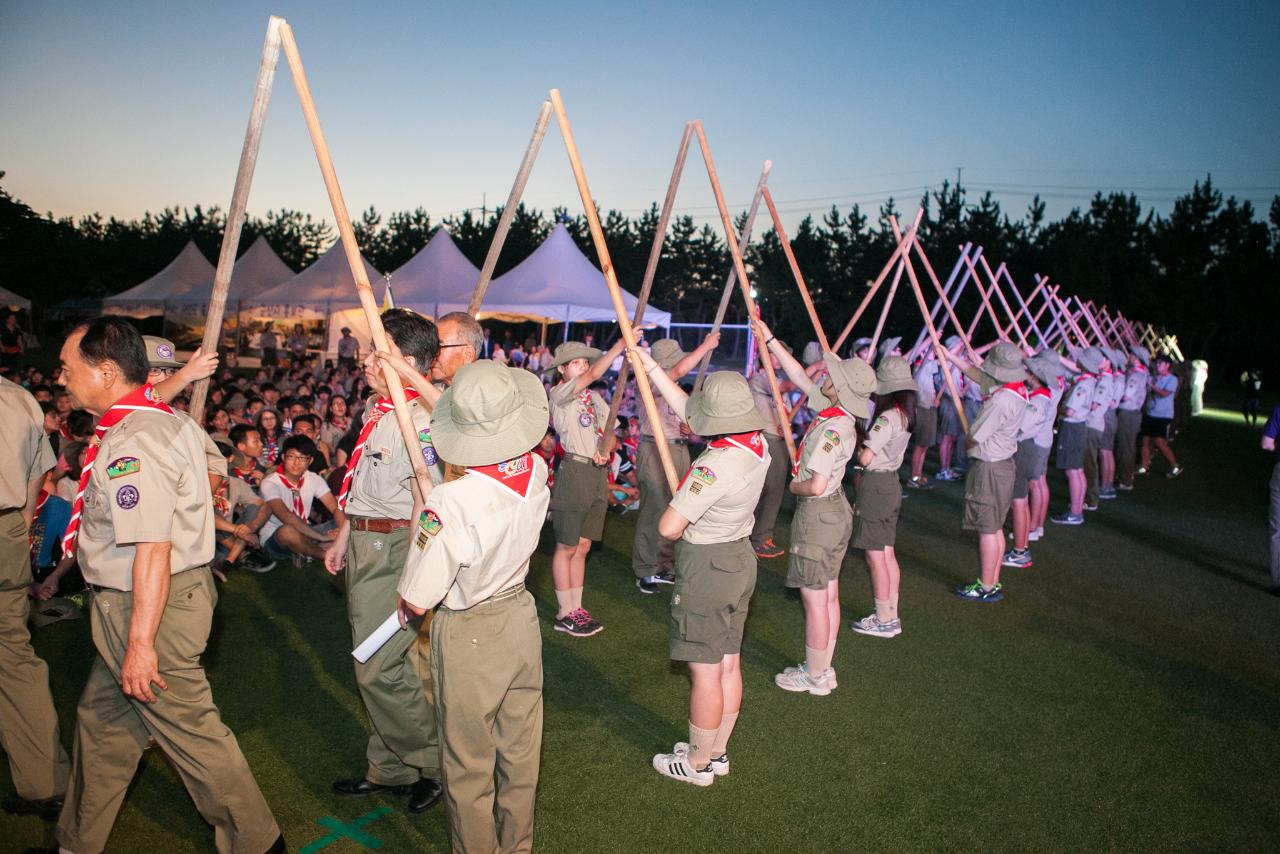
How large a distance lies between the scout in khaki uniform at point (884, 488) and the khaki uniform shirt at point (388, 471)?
361 centimetres

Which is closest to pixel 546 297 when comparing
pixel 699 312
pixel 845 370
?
pixel 845 370

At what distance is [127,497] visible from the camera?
3043mm

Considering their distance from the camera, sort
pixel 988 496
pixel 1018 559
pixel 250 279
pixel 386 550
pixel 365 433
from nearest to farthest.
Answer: pixel 386 550 < pixel 365 433 < pixel 988 496 < pixel 1018 559 < pixel 250 279

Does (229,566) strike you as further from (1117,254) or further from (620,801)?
(1117,254)

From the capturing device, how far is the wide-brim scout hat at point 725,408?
13.7ft

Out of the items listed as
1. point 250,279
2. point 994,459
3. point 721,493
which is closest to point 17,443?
point 721,493

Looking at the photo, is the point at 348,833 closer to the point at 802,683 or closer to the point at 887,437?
the point at 802,683

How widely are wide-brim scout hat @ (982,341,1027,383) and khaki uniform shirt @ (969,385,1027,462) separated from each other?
0.14 m

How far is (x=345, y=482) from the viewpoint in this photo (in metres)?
4.23

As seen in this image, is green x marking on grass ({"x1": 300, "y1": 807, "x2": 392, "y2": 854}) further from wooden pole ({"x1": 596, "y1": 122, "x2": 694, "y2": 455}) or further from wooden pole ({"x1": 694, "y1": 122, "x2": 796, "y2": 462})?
wooden pole ({"x1": 694, "y1": 122, "x2": 796, "y2": 462})

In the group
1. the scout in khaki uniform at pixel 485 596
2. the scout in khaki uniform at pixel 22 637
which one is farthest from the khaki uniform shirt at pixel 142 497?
the scout in khaki uniform at pixel 485 596

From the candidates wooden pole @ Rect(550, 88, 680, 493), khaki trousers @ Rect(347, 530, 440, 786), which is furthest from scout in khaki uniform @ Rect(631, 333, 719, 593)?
khaki trousers @ Rect(347, 530, 440, 786)

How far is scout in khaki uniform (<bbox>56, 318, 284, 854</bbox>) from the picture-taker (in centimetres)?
308

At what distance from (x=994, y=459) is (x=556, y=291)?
1243 cm
